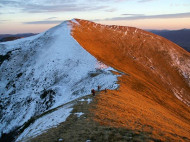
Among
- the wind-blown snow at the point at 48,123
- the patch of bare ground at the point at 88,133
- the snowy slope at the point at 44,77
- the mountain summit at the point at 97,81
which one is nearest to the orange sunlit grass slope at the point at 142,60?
the mountain summit at the point at 97,81

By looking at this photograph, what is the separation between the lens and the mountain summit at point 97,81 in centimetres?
1872

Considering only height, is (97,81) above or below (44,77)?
above

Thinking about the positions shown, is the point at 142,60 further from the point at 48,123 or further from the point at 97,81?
the point at 48,123

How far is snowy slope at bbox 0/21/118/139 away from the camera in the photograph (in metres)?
31.8

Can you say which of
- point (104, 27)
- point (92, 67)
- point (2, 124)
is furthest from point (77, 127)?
point (104, 27)

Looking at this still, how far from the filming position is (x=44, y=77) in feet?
136

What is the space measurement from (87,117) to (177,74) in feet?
196

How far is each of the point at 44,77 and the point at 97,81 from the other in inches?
683

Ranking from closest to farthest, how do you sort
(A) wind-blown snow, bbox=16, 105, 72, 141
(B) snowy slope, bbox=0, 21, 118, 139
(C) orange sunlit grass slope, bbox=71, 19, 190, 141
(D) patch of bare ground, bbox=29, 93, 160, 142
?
(D) patch of bare ground, bbox=29, 93, 160, 142
(A) wind-blown snow, bbox=16, 105, 72, 141
(B) snowy slope, bbox=0, 21, 118, 139
(C) orange sunlit grass slope, bbox=71, 19, 190, 141

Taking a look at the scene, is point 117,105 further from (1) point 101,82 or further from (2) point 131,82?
(2) point 131,82

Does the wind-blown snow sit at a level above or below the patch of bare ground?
below

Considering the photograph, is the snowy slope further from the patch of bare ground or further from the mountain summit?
the patch of bare ground

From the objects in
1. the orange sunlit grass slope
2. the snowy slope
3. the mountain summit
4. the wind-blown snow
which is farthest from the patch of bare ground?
the snowy slope

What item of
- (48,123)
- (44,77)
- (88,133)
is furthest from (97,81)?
(88,133)
